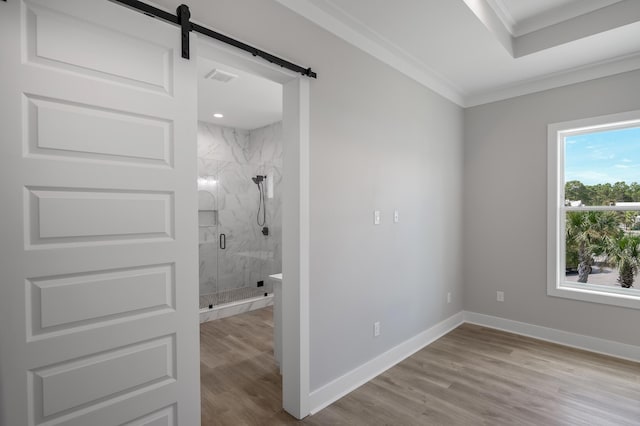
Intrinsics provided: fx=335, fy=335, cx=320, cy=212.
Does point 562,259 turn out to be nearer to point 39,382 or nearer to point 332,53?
point 332,53

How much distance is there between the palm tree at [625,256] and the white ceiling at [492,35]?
161 cm

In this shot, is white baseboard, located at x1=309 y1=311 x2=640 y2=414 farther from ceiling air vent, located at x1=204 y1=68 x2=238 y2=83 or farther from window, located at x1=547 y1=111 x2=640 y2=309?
ceiling air vent, located at x1=204 y1=68 x2=238 y2=83

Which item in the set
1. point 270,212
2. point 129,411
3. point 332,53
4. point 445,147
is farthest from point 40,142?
point 270,212

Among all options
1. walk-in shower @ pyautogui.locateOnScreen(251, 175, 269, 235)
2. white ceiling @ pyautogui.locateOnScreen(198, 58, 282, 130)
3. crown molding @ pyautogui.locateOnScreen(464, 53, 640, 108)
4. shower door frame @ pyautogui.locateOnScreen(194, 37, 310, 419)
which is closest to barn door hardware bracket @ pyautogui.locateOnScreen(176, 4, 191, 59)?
shower door frame @ pyautogui.locateOnScreen(194, 37, 310, 419)

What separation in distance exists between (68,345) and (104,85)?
1.08 meters

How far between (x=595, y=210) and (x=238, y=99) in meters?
4.12

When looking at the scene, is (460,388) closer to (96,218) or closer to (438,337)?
(438,337)

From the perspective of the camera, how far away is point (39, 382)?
1.29m

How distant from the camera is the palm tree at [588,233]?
3.33 metres

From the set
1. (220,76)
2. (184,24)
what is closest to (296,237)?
(184,24)

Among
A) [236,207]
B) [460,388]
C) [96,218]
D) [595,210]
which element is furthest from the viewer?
[236,207]

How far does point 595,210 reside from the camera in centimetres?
337

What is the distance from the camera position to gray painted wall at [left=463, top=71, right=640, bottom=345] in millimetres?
3252

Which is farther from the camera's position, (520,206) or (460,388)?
(520,206)
